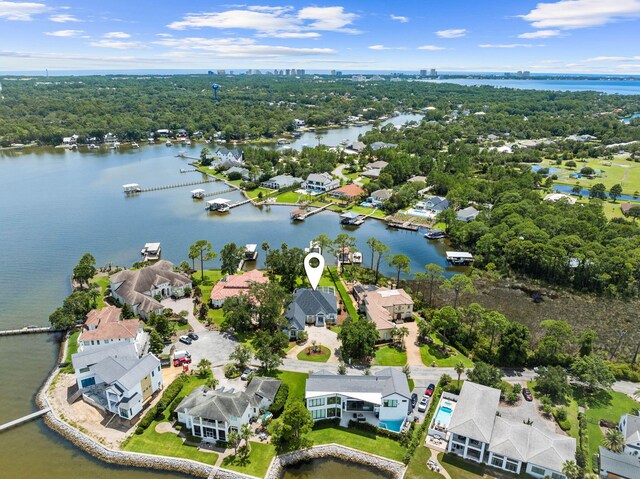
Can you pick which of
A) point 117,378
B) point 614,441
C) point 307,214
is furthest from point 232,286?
point 614,441

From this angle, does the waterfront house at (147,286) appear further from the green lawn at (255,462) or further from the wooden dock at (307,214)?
the wooden dock at (307,214)

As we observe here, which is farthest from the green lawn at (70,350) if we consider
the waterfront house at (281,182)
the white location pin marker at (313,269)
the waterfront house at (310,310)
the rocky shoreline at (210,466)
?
the waterfront house at (281,182)

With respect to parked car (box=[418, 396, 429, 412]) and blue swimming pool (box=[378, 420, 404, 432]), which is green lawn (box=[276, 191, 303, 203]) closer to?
parked car (box=[418, 396, 429, 412])

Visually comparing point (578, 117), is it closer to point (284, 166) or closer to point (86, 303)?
point (284, 166)

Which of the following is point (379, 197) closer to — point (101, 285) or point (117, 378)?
point (101, 285)

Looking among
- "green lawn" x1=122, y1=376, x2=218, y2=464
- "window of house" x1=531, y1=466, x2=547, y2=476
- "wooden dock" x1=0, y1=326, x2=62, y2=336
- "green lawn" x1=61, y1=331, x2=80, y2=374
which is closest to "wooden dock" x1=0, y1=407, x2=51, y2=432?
"green lawn" x1=61, y1=331, x2=80, y2=374

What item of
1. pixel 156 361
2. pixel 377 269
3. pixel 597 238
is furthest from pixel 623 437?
pixel 597 238
